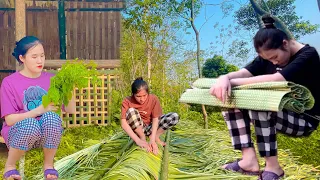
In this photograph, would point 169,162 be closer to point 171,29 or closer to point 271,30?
point 271,30

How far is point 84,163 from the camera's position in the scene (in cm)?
331

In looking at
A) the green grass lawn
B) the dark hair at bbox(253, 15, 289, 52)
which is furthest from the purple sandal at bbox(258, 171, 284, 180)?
the green grass lawn

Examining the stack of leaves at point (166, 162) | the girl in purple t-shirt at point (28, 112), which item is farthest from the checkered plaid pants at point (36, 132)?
the stack of leaves at point (166, 162)

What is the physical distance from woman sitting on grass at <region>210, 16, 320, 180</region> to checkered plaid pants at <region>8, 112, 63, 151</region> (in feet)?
3.14

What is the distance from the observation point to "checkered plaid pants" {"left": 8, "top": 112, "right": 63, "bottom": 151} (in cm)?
244

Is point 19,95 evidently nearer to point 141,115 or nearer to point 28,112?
point 28,112

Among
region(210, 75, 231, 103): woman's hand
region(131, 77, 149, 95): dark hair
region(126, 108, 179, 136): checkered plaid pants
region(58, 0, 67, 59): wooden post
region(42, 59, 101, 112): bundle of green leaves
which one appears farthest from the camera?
region(58, 0, 67, 59): wooden post

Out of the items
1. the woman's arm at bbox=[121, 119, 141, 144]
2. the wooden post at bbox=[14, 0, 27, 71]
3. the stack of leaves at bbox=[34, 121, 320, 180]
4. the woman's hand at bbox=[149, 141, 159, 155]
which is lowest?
the stack of leaves at bbox=[34, 121, 320, 180]

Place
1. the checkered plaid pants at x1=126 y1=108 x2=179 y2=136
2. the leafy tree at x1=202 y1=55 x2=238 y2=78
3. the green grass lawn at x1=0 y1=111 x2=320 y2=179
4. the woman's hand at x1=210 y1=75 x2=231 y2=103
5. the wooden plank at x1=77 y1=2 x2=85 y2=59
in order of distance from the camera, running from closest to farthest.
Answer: the woman's hand at x1=210 y1=75 x2=231 y2=103 < the checkered plaid pants at x1=126 y1=108 x2=179 y2=136 < the green grass lawn at x1=0 y1=111 x2=320 y2=179 < the wooden plank at x1=77 y1=2 x2=85 y2=59 < the leafy tree at x1=202 y1=55 x2=238 y2=78

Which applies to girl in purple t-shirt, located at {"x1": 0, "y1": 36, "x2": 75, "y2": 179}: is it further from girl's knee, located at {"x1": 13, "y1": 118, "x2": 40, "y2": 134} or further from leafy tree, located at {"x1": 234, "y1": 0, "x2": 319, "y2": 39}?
leafy tree, located at {"x1": 234, "y1": 0, "x2": 319, "y2": 39}

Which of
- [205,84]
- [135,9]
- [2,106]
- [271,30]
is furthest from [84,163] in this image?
[135,9]

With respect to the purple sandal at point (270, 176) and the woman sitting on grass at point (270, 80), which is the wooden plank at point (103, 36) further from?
the purple sandal at point (270, 176)

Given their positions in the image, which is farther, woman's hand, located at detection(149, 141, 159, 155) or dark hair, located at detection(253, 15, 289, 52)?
woman's hand, located at detection(149, 141, 159, 155)

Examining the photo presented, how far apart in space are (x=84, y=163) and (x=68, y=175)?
28 cm
